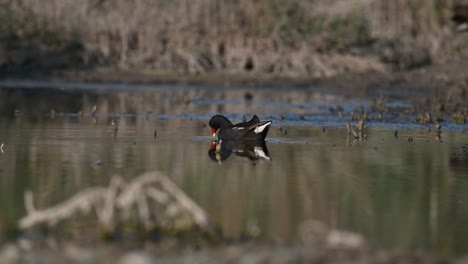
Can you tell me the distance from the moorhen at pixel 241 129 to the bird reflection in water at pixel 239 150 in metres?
0.08

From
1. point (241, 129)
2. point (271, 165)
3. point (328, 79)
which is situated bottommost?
point (271, 165)

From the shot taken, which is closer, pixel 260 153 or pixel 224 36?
pixel 260 153

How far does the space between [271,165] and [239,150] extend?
2.19m

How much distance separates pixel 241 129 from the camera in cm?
1711

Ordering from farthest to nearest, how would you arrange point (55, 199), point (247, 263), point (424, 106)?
1. point (424, 106)
2. point (55, 199)
3. point (247, 263)

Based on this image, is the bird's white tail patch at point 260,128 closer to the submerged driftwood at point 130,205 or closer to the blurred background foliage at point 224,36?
the submerged driftwood at point 130,205

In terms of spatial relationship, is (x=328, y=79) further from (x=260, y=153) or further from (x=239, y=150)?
(x=260, y=153)

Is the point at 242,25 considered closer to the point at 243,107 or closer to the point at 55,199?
the point at 243,107

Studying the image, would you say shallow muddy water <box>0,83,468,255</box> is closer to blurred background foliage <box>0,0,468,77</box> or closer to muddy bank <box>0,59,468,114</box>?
muddy bank <box>0,59,468,114</box>

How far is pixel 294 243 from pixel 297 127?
11299 millimetres

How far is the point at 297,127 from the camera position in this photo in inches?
792

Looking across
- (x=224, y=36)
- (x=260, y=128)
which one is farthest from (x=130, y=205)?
(x=224, y=36)

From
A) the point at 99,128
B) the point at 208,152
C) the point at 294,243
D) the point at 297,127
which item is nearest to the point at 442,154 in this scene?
the point at 208,152

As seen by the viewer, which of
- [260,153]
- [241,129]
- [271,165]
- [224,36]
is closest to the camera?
[271,165]
